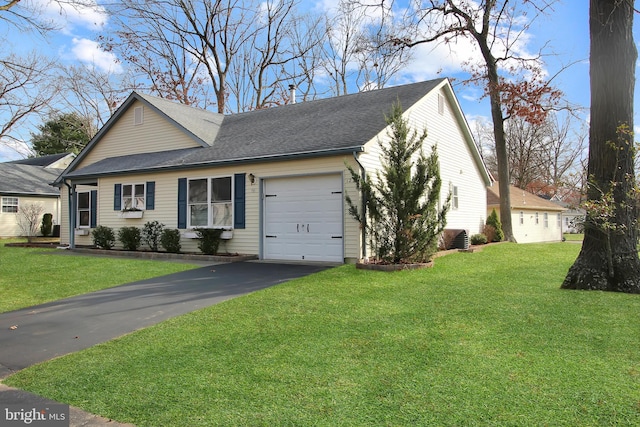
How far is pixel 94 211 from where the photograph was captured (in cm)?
1563

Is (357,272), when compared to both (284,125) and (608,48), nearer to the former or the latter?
(608,48)

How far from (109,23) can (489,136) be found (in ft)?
112

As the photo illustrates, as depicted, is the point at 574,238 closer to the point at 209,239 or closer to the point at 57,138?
the point at 209,239

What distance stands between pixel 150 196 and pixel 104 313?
8.50 meters

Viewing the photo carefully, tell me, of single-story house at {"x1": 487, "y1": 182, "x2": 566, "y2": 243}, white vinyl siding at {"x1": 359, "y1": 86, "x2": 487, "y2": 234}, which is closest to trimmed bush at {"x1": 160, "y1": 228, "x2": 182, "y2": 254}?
white vinyl siding at {"x1": 359, "y1": 86, "x2": 487, "y2": 234}

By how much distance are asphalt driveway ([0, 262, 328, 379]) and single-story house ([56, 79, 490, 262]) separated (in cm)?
224

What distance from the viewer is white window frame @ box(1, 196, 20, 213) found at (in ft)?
79.3

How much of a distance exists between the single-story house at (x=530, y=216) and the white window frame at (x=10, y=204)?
90.7 feet

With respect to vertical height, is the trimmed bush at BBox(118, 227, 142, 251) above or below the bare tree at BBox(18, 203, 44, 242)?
below

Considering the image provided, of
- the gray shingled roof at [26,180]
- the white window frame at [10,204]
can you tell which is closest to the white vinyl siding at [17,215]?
the white window frame at [10,204]

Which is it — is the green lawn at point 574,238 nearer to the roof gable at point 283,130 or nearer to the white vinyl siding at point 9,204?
the roof gable at point 283,130

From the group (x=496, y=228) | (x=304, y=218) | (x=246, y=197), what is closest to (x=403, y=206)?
(x=304, y=218)

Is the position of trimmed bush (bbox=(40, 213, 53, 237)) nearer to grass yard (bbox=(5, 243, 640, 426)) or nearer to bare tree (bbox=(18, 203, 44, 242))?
bare tree (bbox=(18, 203, 44, 242))

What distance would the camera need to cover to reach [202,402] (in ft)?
10.5
